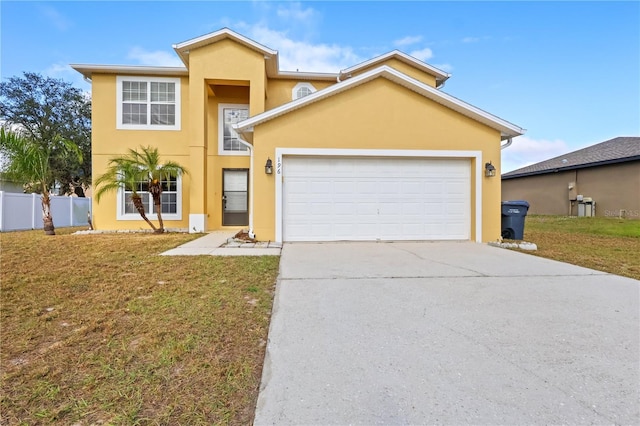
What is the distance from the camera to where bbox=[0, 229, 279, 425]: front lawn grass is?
1.97 m

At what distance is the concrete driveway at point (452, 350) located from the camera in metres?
1.98

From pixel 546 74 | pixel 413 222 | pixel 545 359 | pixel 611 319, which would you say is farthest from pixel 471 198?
pixel 546 74

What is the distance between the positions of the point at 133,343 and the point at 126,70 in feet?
39.8

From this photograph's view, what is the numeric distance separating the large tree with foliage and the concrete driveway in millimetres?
23334

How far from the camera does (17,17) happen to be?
9500mm

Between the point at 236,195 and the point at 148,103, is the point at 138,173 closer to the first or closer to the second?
the point at 148,103

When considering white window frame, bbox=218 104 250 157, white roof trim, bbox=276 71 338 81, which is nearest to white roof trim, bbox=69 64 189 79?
white window frame, bbox=218 104 250 157

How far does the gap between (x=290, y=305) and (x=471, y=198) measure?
7159 mm

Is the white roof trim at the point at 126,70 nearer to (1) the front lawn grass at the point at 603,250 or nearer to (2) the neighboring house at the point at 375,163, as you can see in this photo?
(2) the neighboring house at the point at 375,163

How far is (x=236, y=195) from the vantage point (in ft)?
41.7

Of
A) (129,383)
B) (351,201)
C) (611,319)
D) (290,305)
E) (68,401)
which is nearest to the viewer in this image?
(68,401)

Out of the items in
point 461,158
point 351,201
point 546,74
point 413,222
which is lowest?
point 413,222

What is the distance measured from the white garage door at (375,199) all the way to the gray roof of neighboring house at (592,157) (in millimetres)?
13927

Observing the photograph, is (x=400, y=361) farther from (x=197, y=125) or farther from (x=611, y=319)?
(x=197, y=125)
